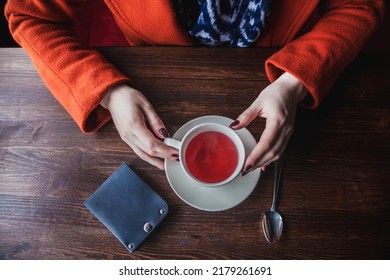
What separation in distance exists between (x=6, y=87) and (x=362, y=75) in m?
0.91

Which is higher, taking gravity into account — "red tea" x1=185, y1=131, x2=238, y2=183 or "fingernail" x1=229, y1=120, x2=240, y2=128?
"fingernail" x1=229, y1=120, x2=240, y2=128

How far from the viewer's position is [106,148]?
2.35 ft

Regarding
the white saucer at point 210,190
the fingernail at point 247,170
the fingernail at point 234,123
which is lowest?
the white saucer at point 210,190

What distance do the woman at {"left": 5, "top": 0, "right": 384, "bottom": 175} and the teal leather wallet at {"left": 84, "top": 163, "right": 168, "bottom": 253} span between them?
71mm

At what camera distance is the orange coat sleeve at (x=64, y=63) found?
0.68 metres

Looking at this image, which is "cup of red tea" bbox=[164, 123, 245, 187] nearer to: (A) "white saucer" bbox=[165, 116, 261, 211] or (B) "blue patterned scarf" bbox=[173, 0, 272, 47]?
(A) "white saucer" bbox=[165, 116, 261, 211]

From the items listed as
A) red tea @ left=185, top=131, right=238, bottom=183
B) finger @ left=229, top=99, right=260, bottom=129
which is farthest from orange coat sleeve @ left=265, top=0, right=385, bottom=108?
red tea @ left=185, top=131, right=238, bottom=183

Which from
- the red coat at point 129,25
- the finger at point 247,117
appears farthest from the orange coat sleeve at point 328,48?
the finger at point 247,117

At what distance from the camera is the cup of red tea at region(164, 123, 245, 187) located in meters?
0.64

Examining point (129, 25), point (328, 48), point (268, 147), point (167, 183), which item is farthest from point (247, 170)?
point (129, 25)

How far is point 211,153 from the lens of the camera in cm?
67

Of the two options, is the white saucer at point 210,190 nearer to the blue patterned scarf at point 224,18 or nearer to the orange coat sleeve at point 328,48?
the orange coat sleeve at point 328,48

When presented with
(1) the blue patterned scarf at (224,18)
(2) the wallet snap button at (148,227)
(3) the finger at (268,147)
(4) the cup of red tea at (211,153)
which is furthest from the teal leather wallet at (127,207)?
(1) the blue patterned scarf at (224,18)

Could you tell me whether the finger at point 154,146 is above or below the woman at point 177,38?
below
